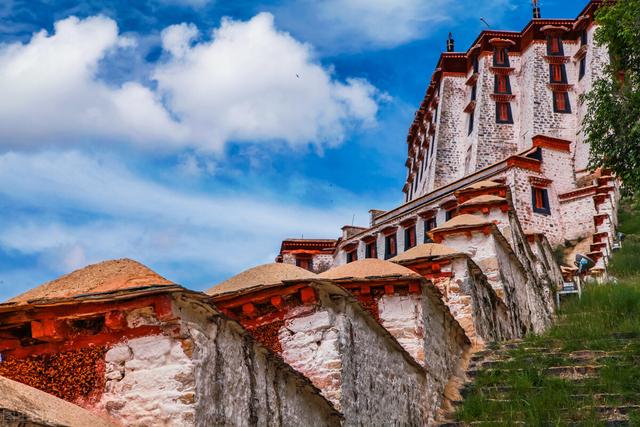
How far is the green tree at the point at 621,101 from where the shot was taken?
16.7 meters

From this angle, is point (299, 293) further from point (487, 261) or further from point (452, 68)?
point (452, 68)

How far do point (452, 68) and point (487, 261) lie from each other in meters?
39.1

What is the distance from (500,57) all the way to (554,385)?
4276 cm

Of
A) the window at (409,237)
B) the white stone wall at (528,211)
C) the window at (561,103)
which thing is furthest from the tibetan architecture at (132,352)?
the window at (561,103)

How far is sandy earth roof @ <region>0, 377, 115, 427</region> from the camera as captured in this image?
5027mm

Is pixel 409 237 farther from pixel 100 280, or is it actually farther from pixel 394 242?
pixel 100 280

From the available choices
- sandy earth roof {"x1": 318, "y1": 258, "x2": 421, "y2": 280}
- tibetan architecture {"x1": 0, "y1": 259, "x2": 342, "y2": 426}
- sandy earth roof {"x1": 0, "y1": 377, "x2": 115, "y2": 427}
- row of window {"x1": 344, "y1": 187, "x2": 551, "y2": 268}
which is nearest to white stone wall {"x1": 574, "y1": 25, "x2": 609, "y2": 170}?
row of window {"x1": 344, "y1": 187, "x2": 551, "y2": 268}

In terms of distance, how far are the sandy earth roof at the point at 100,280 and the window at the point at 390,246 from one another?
32827 millimetres

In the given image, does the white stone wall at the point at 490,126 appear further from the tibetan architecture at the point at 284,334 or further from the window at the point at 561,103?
the tibetan architecture at the point at 284,334

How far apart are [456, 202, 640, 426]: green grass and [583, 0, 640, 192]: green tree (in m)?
3.10

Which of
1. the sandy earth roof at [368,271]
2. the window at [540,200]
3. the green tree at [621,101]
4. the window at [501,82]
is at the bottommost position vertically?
the sandy earth roof at [368,271]

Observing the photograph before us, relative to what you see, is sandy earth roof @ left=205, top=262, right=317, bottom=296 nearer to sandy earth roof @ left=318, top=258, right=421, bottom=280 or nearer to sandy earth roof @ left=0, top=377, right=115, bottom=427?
sandy earth roof @ left=318, top=258, right=421, bottom=280

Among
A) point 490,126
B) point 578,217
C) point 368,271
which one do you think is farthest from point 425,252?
point 490,126

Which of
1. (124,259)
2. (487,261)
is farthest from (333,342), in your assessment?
(487,261)
